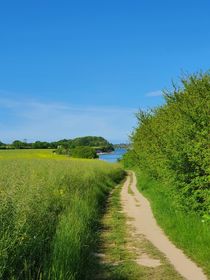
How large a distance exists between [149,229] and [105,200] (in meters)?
9.21

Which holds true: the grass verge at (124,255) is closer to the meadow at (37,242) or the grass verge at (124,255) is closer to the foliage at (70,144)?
the meadow at (37,242)

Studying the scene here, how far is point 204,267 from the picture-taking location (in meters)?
10.4

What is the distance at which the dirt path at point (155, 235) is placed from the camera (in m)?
10.3

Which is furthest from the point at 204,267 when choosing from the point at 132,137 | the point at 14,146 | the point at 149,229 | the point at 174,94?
the point at 14,146

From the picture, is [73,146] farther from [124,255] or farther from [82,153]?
[124,255]

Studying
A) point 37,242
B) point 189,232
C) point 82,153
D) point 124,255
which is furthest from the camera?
point 82,153

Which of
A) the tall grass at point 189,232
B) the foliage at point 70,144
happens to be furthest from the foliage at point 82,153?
the tall grass at point 189,232

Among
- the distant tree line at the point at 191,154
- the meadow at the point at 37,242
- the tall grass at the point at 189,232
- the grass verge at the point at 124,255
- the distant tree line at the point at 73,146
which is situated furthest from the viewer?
the distant tree line at the point at 73,146

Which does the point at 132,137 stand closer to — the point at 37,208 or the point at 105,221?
the point at 105,221

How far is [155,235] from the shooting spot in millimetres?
14438

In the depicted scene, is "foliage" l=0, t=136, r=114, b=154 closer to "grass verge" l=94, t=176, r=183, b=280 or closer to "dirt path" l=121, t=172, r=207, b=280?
"dirt path" l=121, t=172, r=207, b=280

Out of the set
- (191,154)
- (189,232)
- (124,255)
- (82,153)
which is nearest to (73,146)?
(82,153)

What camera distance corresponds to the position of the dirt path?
1026 centimetres

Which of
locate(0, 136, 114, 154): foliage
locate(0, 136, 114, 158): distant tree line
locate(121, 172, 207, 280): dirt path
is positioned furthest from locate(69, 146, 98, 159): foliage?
locate(121, 172, 207, 280): dirt path
